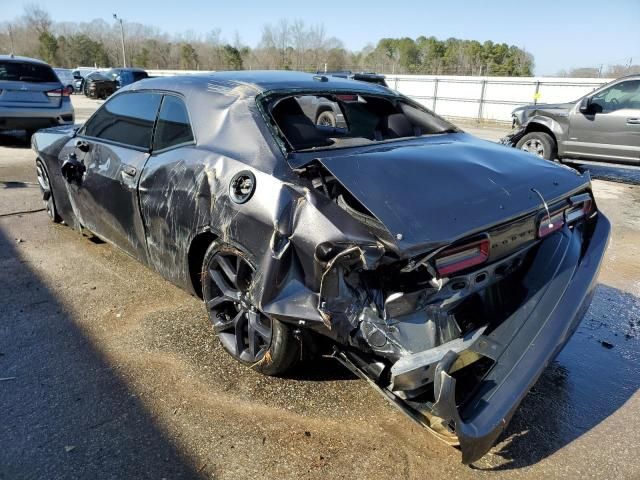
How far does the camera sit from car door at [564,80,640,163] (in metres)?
8.47

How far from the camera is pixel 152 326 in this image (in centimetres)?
342

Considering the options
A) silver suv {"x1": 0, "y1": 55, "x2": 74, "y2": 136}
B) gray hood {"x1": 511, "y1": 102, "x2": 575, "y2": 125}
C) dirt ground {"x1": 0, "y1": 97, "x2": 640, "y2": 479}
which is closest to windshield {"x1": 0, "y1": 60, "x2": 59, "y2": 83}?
silver suv {"x1": 0, "y1": 55, "x2": 74, "y2": 136}

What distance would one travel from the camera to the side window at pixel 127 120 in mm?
3531

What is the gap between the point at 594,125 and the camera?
8812 mm

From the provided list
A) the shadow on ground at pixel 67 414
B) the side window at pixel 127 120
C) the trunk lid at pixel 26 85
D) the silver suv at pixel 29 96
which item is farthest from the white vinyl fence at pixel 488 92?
the shadow on ground at pixel 67 414

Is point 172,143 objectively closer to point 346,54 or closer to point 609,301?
point 609,301

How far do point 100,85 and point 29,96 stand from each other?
53.2ft

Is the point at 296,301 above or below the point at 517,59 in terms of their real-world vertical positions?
below

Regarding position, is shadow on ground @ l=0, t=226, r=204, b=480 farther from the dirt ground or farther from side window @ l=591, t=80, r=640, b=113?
side window @ l=591, t=80, r=640, b=113

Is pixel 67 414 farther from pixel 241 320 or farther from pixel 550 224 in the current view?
pixel 550 224

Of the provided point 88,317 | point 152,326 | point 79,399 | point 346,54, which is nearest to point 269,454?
point 79,399

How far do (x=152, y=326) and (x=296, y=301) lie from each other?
161 cm

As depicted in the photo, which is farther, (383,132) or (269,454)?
(383,132)

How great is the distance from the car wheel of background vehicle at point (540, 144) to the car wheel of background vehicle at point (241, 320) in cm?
818
